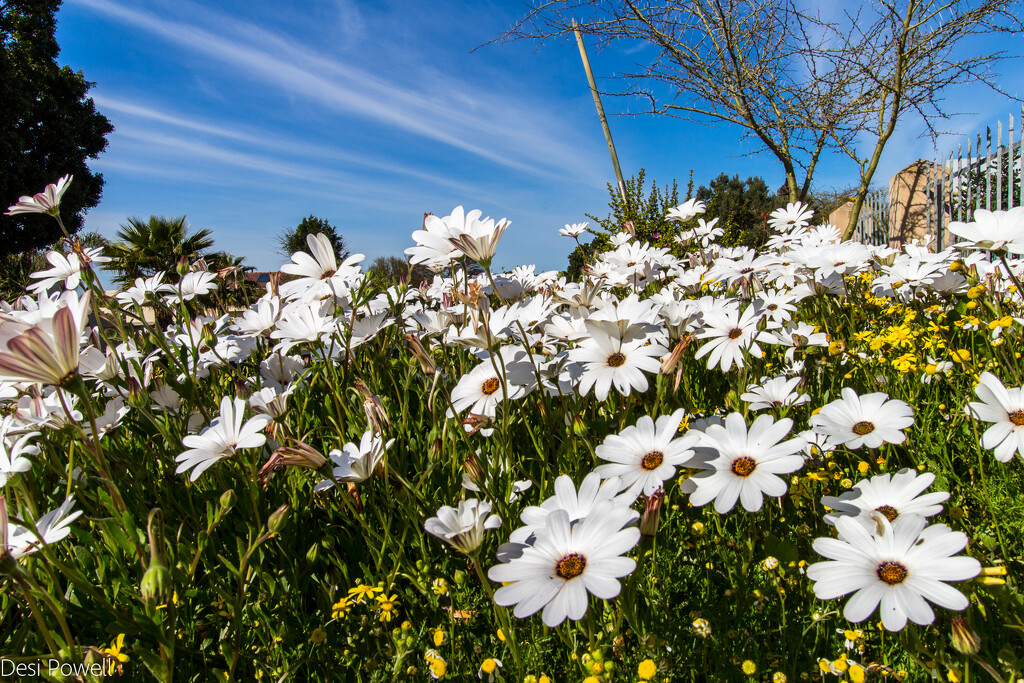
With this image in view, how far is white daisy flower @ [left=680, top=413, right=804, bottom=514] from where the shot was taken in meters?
0.93

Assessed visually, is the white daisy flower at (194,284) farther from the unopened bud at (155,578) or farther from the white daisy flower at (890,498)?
the white daisy flower at (890,498)

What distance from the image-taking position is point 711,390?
2307 millimetres

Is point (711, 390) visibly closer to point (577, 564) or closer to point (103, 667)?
point (577, 564)

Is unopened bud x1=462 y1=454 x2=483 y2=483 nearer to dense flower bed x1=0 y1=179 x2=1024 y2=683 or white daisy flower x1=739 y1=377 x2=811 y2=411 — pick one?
dense flower bed x1=0 y1=179 x2=1024 y2=683

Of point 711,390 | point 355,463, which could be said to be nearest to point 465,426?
point 355,463

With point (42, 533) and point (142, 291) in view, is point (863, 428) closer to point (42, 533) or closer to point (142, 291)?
point (42, 533)

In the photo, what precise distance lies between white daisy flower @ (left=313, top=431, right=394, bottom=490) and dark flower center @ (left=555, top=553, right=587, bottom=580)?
50 cm

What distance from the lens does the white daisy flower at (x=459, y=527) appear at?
991 millimetres

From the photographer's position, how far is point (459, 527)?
104cm

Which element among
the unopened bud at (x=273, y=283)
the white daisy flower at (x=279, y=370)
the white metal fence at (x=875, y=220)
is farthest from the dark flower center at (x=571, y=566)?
the white metal fence at (x=875, y=220)

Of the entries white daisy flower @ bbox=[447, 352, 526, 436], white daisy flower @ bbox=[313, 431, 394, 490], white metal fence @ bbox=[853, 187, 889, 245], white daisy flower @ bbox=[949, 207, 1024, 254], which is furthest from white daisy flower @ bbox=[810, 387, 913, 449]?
white metal fence @ bbox=[853, 187, 889, 245]

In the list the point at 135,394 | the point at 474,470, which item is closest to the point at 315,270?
the point at 135,394

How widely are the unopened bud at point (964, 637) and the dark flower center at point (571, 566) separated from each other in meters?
0.57

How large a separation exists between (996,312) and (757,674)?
1.82 m
